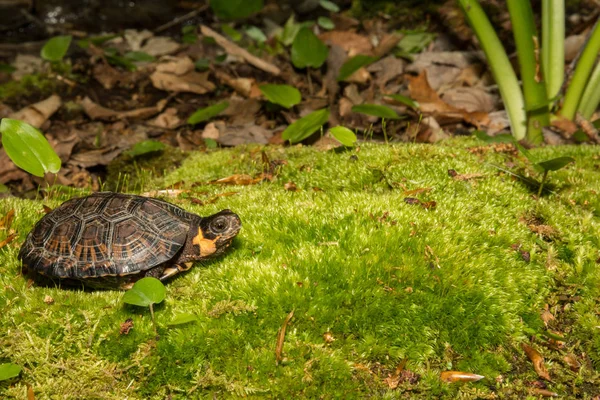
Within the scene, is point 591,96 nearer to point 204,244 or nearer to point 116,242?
point 204,244

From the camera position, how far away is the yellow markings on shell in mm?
3311

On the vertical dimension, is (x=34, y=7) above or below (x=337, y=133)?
below

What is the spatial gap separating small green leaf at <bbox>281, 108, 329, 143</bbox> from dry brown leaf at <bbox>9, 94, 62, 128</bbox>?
3951 millimetres

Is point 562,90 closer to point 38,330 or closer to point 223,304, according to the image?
point 223,304

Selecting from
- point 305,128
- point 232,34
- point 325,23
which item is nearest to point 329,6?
point 325,23

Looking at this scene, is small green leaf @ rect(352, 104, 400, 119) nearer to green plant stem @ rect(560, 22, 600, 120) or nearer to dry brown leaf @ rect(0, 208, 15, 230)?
green plant stem @ rect(560, 22, 600, 120)

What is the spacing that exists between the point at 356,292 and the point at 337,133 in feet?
7.01

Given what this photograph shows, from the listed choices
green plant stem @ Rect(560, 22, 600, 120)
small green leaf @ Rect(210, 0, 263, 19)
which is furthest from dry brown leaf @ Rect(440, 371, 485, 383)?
small green leaf @ Rect(210, 0, 263, 19)

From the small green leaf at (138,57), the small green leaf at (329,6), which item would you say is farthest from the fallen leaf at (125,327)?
the small green leaf at (329,6)

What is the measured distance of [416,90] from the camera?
6.87 metres

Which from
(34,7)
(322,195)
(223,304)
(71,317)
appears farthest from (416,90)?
(34,7)

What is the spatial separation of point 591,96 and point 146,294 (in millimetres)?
5751

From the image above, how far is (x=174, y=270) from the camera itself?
336cm

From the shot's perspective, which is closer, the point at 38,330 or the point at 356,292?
the point at 38,330
